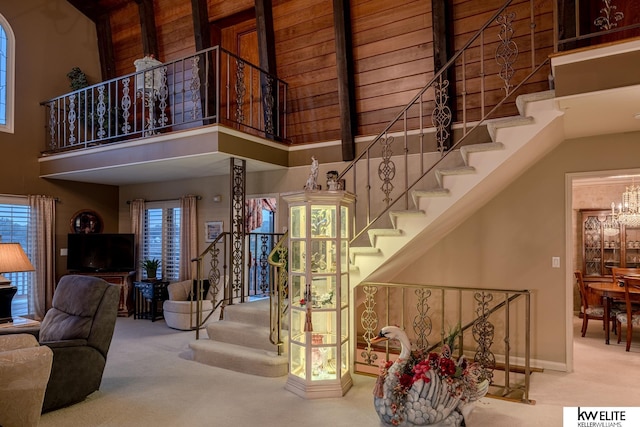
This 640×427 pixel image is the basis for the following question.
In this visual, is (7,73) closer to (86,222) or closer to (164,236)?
(86,222)

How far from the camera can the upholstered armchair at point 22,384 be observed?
242cm

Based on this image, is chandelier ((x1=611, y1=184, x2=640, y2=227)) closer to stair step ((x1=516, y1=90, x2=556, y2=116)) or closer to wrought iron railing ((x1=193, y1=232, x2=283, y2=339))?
stair step ((x1=516, y1=90, x2=556, y2=116))

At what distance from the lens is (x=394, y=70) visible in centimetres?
535

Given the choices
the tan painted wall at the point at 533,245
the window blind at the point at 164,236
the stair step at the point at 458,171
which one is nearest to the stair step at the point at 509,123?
the stair step at the point at 458,171

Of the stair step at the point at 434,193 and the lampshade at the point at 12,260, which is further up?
the stair step at the point at 434,193

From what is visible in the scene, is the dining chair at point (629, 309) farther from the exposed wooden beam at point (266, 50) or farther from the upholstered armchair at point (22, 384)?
the upholstered armchair at point (22, 384)

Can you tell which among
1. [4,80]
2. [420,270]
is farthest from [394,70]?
[4,80]

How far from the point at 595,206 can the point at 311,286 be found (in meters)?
6.56

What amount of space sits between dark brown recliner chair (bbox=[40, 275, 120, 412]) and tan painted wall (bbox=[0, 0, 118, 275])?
153 inches

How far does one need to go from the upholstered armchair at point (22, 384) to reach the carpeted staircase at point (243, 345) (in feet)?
6.49

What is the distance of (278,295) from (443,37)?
133 inches

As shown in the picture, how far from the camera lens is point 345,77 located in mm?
5434

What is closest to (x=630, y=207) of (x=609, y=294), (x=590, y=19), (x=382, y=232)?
(x=609, y=294)

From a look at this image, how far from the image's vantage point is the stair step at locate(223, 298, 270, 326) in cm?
479
